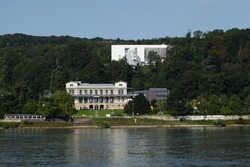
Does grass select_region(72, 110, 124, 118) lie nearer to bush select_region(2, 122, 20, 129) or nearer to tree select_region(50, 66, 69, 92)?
tree select_region(50, 66, 69, 92)

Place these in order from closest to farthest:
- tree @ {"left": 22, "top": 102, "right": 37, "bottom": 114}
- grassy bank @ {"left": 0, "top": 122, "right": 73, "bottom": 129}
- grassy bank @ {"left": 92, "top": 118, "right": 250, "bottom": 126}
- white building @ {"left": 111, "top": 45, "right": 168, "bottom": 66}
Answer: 1. grassy bank @ {"left": 0, "top": 122, "right": 73, "bottom": 129}
2. grassy bank @ {"left": 92, "top": 118, "right": 250, "bottom": 126}
3. tree @ {"left": 22, "top": 102, "right": 37, "bottom": 114}
4. white building @ {"left": 111, "top": 45, "right": 168, "bottom": 66}

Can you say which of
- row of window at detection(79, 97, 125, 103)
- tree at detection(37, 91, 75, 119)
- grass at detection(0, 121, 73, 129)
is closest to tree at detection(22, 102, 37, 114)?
tree at detection(37, 91, 75, 119)

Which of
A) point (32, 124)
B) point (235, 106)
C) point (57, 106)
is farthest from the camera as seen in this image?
point (235, 106)

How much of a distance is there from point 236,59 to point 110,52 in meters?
28.1

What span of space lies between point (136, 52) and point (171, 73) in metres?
15.5

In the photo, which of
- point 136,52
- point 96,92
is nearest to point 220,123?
point 96,92

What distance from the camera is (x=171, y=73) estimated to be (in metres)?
99.1

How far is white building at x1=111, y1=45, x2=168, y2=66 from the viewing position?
4446 inches

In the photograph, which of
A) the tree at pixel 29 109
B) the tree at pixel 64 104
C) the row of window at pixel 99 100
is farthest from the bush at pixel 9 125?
the row of window at pixel 99 100

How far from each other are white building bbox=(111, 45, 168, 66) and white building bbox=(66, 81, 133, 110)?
2147 cm

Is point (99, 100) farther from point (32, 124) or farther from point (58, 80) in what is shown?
point (32, 124)

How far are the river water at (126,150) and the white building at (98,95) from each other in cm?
3491

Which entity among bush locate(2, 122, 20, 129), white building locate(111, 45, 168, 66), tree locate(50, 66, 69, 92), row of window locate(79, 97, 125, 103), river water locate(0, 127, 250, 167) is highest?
white building locate(111, 45, 168, 66)

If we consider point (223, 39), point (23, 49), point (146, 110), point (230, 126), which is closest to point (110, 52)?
point (23, 49)
